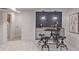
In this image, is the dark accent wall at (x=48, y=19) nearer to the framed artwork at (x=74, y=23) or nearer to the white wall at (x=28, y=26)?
the white wall at (x=28, y=26)

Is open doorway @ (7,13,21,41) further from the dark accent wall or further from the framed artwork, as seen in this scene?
the framed artwork

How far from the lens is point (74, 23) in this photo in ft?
7.04

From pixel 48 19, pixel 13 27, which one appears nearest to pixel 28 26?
pixel 13 27

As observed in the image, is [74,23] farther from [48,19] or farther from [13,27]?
[13,27]

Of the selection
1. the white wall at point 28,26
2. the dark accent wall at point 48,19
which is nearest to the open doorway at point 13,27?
the white wall at point 28,26

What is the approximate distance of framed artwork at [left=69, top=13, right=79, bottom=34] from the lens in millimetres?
2124

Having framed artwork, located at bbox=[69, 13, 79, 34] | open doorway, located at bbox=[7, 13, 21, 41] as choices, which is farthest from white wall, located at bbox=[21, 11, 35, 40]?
framed artwork, located at bbox=[69, 13, 79, 34]

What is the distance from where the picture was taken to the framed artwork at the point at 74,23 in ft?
6.97

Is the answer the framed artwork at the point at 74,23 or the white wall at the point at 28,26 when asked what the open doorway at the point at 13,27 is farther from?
the framed artwork at the point at 74,23

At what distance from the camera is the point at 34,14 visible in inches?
87.2

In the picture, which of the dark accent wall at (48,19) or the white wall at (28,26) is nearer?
the dark accent wall at (48,19)

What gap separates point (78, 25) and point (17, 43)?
1.33 meters

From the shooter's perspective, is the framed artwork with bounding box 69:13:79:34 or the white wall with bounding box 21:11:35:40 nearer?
the framed artwork with bounding box 69:13:79:34

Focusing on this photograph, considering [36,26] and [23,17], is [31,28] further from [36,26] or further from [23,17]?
[23,17]
